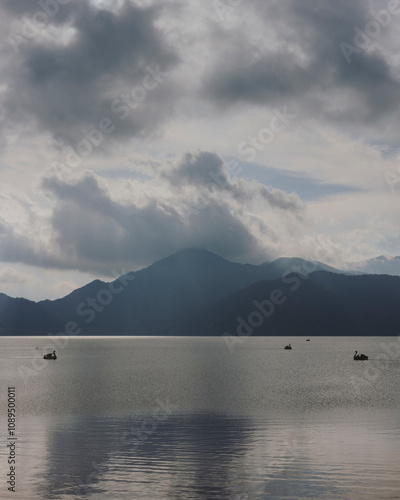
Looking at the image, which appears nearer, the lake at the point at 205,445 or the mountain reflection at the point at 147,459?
the mountain reflection at the point at 147,459

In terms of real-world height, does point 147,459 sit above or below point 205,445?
above

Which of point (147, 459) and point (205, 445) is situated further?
point (205, 445)

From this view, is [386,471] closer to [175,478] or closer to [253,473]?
[253,473]

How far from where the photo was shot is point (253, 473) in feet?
130

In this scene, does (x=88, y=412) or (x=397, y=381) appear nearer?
(x=88, y=412)

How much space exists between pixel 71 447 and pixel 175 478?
47.0 feet

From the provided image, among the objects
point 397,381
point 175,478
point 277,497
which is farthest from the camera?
point 397,381

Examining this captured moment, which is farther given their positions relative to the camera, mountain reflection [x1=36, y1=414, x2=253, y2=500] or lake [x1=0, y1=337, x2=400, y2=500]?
lake [x1=0, y1=337, x2=400, y2=500]

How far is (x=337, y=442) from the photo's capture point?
4984 centimetres

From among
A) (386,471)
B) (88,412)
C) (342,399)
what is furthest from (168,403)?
(386,471)

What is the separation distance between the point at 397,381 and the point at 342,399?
131ft

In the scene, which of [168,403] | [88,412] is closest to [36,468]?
[88,412]

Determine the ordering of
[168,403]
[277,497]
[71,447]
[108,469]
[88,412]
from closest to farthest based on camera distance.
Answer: [277,497]
[108,469]
[71,447]
[88,412]
[168,403]

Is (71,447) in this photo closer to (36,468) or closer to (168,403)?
(36,468)
